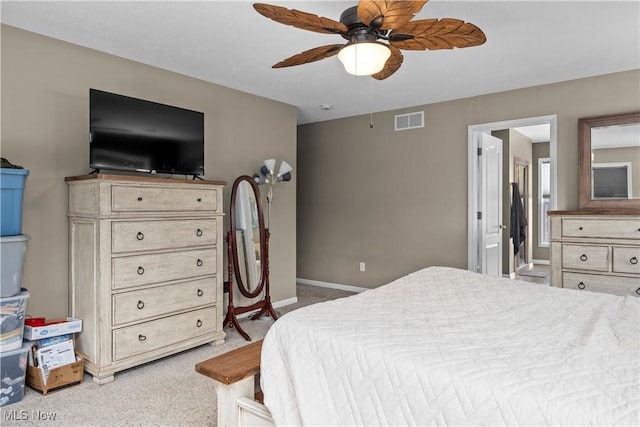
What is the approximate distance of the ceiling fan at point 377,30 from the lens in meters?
1.87

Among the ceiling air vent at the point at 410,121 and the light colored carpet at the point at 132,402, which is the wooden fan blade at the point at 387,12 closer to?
the light colored carpet at the point at 132,402

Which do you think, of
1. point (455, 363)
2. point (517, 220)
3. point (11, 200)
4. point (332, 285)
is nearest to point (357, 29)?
point (455, 363)

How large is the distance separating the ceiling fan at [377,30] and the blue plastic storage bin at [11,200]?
1809 mm

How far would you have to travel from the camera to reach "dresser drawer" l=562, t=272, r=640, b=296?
3248 mm

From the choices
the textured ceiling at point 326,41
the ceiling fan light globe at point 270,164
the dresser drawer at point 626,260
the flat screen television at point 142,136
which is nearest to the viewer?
the textured ceiling at point 326,41

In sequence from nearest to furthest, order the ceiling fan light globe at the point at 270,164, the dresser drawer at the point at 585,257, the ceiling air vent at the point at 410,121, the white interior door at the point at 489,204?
the dresser drawer at the point at 585,257
the ceiling fan light globe at the point at 270,164
the white interior door at the point at 489,204
the ceiling air vent at the point at 410,121

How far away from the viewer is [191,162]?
3490 mm

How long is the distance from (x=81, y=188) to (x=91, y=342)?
107 centimetres

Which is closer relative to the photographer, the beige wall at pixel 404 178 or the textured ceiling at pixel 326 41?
the textured ceiling at pixel 326 41

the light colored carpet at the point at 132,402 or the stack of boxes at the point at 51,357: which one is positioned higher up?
the stack of boxes at the point at 51,357

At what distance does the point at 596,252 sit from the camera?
11.1ft

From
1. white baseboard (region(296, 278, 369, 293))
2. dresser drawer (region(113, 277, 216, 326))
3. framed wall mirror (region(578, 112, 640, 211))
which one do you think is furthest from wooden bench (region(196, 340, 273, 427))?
white baseboard (region(296, 278, 369, 293))

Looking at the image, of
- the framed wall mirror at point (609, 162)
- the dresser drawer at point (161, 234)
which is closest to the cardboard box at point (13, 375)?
the dresser drawer at point (161, 234)

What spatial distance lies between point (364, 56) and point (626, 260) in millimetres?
2763
